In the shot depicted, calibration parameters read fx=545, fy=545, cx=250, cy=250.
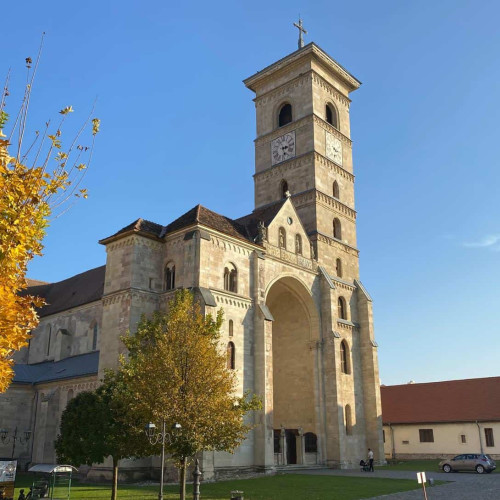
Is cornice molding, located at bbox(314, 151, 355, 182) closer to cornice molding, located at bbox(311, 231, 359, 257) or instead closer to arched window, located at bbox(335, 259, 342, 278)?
cornice molding, located at bbox(311, 231, 359, 257)

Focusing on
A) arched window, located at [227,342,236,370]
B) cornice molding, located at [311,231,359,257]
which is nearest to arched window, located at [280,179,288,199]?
cornice molding, located at [311,231,359,257]

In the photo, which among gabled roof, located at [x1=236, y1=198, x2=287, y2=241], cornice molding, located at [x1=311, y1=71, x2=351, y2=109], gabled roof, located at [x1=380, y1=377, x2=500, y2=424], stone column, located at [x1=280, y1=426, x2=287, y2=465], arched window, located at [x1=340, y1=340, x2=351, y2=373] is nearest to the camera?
stone column, located at [x1=280, y1=426, x2=287, y2=465]

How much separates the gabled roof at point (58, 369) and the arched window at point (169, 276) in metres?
7.82

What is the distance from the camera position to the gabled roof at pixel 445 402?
4603 centimetres

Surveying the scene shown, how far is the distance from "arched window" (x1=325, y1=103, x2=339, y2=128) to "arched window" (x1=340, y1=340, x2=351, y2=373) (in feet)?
66.0

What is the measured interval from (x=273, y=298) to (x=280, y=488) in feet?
62.9

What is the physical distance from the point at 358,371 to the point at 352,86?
27154 millimetres

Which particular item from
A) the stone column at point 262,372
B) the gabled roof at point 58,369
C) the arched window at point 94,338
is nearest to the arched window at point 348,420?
the stone column at point 262,372

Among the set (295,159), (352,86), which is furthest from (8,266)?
(352,86)

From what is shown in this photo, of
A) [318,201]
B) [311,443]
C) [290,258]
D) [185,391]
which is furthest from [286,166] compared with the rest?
[185,391]

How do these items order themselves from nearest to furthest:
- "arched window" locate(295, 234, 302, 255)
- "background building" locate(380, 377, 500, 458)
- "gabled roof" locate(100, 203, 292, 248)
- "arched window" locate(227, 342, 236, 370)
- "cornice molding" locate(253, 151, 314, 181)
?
1. "arched window" locate(227, 342, 236, 370)
2. "gabled roof" locate(100, 203, 292, 248)
3. "arched window" locate(295, 234, 302, 255)
4. "background building" locate(380, 377, 500, 458)
5. "cornice molding" locate(253, 151, 314, 181)

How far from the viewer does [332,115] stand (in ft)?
164

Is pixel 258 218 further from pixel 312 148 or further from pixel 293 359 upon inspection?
pixel 293 359

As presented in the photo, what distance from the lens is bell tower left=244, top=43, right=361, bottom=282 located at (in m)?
44.1
